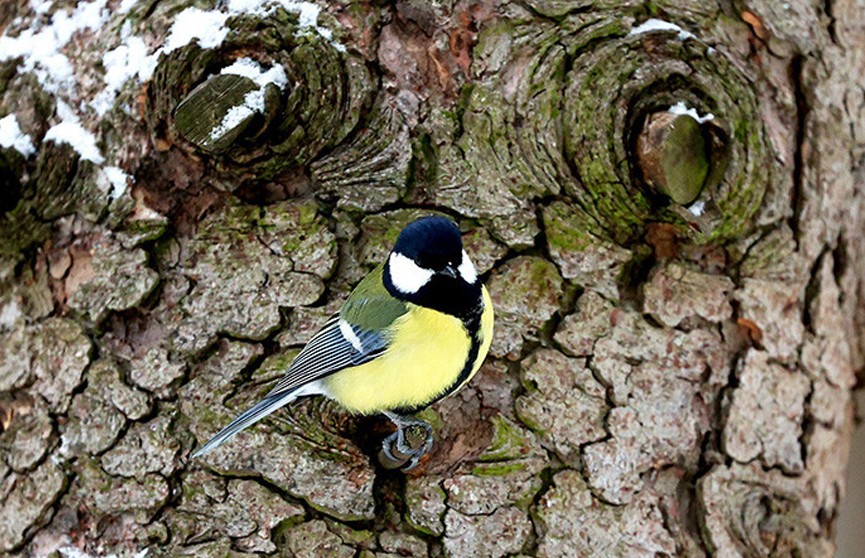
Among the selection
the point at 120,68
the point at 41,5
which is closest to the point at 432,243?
the point at 120,68

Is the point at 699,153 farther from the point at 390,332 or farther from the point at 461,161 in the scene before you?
the point at 390,332

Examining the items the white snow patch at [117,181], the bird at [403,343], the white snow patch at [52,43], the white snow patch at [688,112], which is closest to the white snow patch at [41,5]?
the white snow patch at [52,43]

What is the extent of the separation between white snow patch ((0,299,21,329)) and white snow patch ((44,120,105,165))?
326mm

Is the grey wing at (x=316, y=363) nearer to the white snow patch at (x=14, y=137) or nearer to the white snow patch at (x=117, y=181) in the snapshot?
the white snow patch at (x=117, y=181)

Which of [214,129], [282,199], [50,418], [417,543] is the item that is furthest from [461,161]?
[50,418]

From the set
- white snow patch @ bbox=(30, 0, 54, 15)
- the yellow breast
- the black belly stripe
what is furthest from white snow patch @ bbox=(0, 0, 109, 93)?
the black belly stripe

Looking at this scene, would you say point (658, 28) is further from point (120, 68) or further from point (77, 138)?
point (77, 138)

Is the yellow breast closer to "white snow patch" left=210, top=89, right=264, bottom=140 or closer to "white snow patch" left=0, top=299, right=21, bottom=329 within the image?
"white snow patch" left=210, top=89, right=264, bottom=140

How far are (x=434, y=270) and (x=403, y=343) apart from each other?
7.5 inches

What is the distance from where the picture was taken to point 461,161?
1.70 meters

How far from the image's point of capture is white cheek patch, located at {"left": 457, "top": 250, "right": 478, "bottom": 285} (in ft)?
5.45

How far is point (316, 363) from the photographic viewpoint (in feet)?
5.33

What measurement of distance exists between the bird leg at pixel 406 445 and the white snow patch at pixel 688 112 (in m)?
0.75

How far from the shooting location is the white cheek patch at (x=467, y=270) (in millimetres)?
1662
